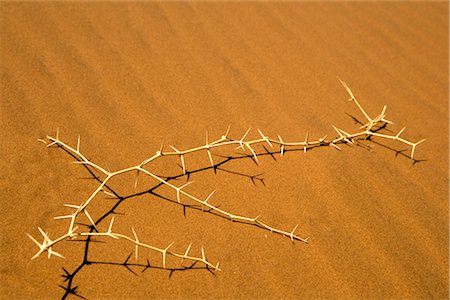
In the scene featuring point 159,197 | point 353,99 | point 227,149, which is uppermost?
point 353,99

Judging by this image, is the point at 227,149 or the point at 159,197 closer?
the point at 159,197

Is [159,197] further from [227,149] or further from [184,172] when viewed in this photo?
[227,149]

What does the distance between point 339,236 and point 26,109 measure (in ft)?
3.83

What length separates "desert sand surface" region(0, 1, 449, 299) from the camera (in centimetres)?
125

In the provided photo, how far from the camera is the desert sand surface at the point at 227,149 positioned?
125 cm

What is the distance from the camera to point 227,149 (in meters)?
1.59

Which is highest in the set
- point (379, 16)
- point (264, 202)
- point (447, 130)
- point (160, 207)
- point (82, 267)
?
point (379, 16)

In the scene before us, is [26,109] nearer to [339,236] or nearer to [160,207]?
[160,207]

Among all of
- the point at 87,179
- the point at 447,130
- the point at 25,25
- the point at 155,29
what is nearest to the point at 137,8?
the point at 155,29

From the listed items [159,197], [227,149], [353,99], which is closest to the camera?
[159,197]

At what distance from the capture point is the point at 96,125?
156 cm

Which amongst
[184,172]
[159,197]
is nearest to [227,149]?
[184,172]

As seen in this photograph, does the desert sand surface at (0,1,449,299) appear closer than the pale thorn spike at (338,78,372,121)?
Yes

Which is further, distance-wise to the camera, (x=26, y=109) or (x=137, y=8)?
(x=137, y=8)
